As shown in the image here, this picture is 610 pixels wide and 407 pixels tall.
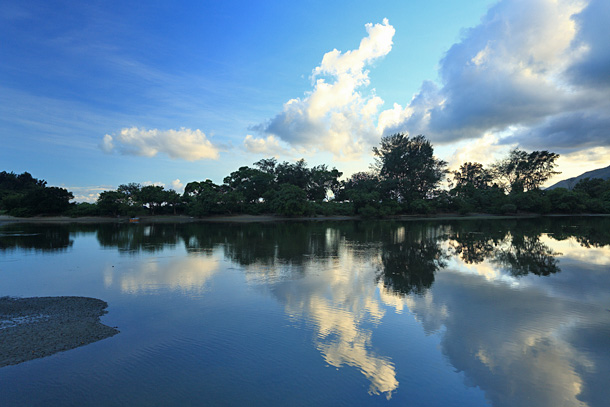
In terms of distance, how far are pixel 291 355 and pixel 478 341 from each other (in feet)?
11.8

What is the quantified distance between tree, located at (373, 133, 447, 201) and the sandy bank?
193 ft

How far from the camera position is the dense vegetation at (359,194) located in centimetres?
5872

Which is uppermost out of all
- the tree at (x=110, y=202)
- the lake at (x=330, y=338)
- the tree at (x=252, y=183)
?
the tree at (x=252, y=183)

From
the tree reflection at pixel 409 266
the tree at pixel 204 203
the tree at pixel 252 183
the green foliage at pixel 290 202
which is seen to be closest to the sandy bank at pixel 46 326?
the tree reflection at pixel 409 266

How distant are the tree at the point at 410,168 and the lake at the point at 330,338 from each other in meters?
51.8

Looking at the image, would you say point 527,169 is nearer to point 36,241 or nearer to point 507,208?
point 507,208

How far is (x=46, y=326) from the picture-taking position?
6852mm

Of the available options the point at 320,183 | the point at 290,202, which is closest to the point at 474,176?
the point at 320,183

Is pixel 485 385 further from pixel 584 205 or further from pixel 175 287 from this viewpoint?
pixel 584 205

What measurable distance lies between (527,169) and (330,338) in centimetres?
8580

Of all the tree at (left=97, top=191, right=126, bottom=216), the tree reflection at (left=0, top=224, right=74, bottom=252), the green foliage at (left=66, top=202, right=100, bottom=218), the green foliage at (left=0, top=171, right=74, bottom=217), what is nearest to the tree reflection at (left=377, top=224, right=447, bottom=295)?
the tree reflection at (left=0, top=224, right=74, bottom=252)

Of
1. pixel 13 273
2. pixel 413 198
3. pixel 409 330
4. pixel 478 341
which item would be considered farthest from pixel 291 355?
pixel 413 198

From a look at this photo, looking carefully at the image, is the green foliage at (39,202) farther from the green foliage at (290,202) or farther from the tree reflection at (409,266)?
the tree reflection at (409,266)

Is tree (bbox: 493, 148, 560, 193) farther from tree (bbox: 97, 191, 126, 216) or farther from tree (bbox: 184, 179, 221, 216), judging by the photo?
tree (bbox: 97, 191, 126, 216)
